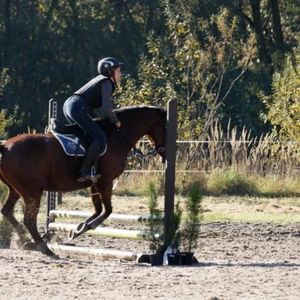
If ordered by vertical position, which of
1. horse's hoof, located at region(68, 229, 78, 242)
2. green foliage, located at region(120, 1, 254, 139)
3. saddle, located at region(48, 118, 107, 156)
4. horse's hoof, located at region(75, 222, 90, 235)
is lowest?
horse's hoof, located at region(68, 229, 78, 242)

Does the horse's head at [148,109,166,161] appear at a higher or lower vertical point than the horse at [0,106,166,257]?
higher

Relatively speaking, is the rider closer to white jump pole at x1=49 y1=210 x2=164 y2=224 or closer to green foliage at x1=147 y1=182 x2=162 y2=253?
white jump pole at x1=49 y1=210 x2=164 y2=224

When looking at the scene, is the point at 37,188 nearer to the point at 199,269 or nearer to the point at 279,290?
the point at 199,269

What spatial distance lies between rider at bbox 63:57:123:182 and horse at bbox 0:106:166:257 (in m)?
0.23

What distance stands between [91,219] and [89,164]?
76cm

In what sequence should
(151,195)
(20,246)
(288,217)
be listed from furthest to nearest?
(288,217) → (20,246) → (151,195)

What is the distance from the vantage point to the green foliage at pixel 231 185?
2339 cm

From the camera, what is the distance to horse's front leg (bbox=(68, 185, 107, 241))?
12617 mm

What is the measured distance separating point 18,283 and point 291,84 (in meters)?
13.4

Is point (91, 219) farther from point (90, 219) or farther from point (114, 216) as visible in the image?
point (114, 216)

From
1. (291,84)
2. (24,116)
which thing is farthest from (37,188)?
(24,116)

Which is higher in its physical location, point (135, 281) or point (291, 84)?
point (291, 84)

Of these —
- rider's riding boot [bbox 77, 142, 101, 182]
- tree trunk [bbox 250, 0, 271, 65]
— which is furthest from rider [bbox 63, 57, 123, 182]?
tree trunk [bbox 250, 0, 271, 65]

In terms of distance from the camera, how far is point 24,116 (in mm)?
39656
